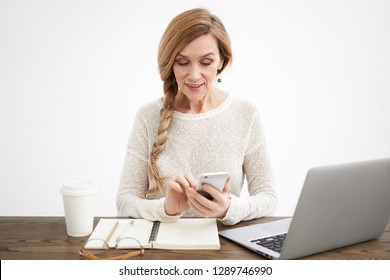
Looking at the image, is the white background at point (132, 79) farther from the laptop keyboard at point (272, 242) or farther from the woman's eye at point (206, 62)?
the laptop keyboard at point (272, 242)

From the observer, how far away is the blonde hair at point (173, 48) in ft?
5.08

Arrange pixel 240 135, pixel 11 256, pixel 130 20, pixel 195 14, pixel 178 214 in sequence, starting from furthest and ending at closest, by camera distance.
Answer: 1. pixel 130 20
2. pixel 240 135
3. pixel 195 14
4. pixel 178 214
5. pixel 11 256

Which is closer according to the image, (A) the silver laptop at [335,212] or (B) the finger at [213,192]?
(A) the silver laptop at [335,212]

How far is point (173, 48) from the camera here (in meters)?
1.56

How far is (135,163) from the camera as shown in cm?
166

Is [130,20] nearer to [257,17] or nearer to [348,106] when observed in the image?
[257,17]

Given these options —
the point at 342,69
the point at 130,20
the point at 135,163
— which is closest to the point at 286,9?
the point at 342,69

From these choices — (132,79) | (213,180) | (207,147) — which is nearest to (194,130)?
(207,147)

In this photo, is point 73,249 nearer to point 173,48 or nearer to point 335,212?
point 335,212

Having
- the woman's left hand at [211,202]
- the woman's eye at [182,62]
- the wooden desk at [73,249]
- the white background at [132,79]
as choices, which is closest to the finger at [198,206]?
the woman's left hand at [211,202]

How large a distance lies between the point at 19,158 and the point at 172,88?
5.98 ft

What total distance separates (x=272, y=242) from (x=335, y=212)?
0.65 ft

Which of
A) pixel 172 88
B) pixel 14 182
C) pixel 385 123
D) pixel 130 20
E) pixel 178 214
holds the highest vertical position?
pixel 130 20

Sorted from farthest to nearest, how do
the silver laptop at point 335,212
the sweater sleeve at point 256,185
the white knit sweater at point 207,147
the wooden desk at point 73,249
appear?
1. the white knit sweater at point 207,147
2. the sweater sleeve at point 256,185
3. the wooden desk at point 73,249
4. the silver laptop at point 335,212
